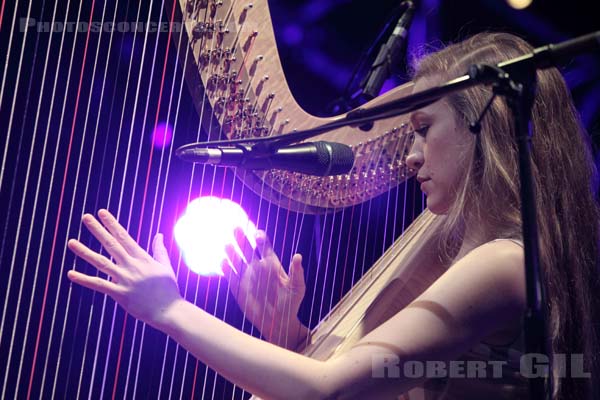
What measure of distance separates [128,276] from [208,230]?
17.7 inches

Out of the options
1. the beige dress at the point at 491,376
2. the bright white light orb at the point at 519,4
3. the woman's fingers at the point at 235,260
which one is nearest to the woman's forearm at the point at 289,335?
the woman's fingers at the point at 235,260

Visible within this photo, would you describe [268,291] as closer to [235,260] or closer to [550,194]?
[235,260]

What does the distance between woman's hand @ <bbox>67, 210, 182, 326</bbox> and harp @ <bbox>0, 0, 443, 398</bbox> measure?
97mm

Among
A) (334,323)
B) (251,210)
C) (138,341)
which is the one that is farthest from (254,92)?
(138,341)

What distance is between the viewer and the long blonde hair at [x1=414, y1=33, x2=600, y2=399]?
1228mm

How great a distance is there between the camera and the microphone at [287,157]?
0.99 meters

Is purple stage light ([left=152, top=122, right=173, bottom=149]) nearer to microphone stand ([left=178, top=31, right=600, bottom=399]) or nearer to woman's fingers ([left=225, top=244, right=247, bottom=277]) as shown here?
woman's fingers ([left=225, top=244, right=247, bottom=277])

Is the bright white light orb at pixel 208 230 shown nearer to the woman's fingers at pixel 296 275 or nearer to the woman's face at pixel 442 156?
the woman's fingers at pixel 296 275

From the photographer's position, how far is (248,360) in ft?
3.43

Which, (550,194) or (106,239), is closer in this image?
(106,239)

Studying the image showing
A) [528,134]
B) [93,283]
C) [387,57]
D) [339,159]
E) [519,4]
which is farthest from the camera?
[519,4]

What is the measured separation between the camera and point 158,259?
3.67 ft

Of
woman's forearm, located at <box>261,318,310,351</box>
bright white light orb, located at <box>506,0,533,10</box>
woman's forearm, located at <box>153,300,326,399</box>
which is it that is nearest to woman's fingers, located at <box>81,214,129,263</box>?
woman's forearm, located at <box>153,300,326,399</box>

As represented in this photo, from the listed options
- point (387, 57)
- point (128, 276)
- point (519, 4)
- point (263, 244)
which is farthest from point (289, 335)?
point (519, 4)
